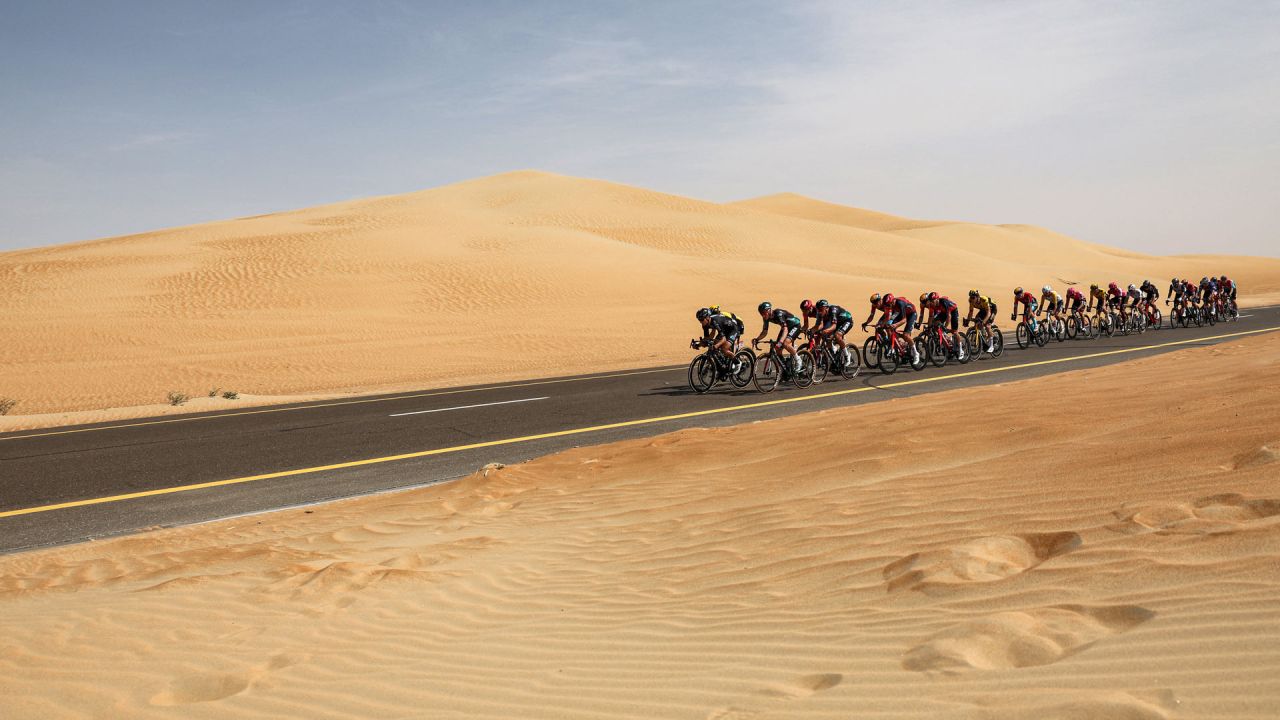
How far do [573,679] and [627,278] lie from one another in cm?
4530

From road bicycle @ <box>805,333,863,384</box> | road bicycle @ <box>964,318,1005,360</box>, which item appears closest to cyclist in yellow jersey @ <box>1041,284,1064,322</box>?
road bicycle @ <box>964,318,1005,360</box>

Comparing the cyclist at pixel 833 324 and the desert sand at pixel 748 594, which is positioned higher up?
the cyclist at pixel 833 324

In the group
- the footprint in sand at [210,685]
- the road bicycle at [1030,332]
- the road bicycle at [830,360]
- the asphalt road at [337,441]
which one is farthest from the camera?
the road bicycle at [1030,332]

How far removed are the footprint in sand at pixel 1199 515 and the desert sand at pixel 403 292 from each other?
17925mm

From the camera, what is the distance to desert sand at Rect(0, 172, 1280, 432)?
25.2 meters

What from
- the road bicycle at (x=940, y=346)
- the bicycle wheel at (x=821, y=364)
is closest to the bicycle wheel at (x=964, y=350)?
the road bicycle at (x=940, y=346)

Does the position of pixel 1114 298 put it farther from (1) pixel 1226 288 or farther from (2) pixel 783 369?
(2) pixel 783 369

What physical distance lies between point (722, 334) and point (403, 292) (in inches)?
1196

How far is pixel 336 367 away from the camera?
86.3 ft

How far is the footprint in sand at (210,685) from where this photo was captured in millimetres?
3691

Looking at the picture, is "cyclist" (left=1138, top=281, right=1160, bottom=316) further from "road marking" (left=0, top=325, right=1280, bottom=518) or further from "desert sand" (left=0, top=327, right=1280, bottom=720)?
"desert sand" (left=0, top=327, right=1280, bottom=720)

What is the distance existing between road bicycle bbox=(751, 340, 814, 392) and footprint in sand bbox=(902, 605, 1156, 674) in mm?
12681

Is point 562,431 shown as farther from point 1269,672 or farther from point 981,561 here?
point 1269,672

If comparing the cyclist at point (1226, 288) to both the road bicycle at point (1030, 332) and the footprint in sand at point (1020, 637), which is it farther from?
the footprint in sand at point (1020, 637)
